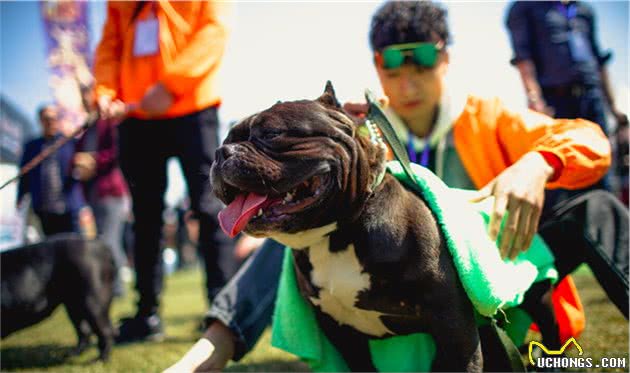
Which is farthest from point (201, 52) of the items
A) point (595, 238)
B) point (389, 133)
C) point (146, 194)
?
point (595, 238)

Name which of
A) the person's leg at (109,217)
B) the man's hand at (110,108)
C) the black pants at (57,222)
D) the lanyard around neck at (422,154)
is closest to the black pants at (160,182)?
the man's hand at (110,108)

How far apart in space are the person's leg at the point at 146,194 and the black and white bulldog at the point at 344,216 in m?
1.57

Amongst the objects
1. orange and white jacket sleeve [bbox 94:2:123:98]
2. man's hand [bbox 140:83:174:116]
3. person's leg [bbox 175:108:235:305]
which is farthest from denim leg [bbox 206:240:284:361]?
orange and white jacket sleeve [bbox 94:2:123:98]

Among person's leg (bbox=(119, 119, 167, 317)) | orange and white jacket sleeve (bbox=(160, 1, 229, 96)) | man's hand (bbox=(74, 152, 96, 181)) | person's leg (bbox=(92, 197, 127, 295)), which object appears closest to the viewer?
orange and white jacket sleeve (bbox=(160, 1, 229, 96))

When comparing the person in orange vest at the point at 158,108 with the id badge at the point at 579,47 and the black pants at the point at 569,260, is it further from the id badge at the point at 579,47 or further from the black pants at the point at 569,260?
the id badge at the point at 579,47

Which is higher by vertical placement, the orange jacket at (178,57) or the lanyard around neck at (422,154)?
the orange jacket at (178,57)

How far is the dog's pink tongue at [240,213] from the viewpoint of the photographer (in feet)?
4.47

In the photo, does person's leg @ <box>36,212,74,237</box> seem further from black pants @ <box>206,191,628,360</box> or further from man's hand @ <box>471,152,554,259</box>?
man's hand @ <box>471,152,554,259</box>

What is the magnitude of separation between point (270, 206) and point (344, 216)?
0.20 metres

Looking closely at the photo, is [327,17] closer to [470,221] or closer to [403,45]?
[403,45]

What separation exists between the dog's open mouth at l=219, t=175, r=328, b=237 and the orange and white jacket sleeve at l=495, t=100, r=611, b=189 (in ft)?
2.52

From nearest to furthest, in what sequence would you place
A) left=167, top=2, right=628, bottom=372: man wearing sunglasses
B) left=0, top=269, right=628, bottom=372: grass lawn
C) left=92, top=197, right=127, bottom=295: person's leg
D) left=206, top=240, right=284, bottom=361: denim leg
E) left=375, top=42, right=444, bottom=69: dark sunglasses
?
left=167, top=2, right=628, bottom=372: man wearing sunglasses → left=206, top=240, right=284, bottom=361: denim leg → left=375, top=42, right=444, bottom=69: dark sunglasses → left=0, top=269, right=628, bottom=372: grass lawn → left=92, top=197, right=127, bottom=295: person's leg

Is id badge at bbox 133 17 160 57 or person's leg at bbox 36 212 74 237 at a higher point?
id badge at bbox 133 17 160 57

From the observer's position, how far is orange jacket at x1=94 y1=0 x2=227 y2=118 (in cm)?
265
